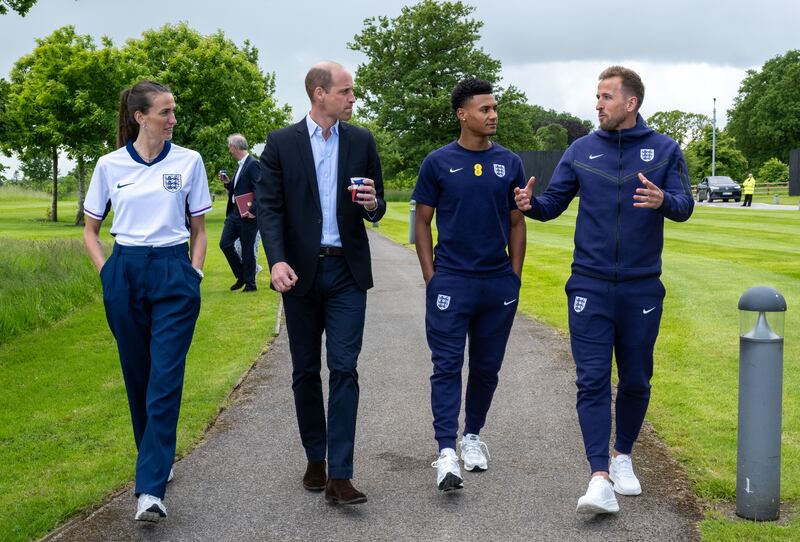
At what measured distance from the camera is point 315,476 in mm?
4777

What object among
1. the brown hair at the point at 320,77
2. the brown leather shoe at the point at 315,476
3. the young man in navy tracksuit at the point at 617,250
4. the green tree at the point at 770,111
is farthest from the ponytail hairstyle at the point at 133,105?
the green tree at the point at 770,111

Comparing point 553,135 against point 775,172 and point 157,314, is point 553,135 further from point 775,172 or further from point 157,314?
point 157,314

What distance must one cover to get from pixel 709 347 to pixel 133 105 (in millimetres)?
6613

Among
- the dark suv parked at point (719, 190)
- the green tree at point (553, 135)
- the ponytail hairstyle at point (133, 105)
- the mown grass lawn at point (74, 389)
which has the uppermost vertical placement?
the green tree at point (553, 135)

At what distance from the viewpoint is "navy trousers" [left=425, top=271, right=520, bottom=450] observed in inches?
194

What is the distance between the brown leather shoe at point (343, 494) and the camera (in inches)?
176

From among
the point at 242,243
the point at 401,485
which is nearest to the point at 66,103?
the point at 242,243

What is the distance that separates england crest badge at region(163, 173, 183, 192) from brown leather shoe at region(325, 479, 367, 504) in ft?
5.47

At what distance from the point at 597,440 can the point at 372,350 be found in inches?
180

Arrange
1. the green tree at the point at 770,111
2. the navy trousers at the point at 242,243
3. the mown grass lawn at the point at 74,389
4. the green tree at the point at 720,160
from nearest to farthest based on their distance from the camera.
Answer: the mown grass lawn at the point at 74,389
the navy trousers at the point at 242,243
the green tree at the point at 720,160
the green tree at the point at 770,111

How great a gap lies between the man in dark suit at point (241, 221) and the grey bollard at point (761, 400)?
7318mm

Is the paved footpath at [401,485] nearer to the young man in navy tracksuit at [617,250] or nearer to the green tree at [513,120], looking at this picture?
the young man in navy tracksuit at [617,250]

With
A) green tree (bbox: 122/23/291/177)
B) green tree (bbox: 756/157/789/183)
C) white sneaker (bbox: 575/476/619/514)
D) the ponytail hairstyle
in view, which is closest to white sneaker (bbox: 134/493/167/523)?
the ponytail hairstyle

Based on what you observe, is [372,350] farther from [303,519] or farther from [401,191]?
[401,191]
